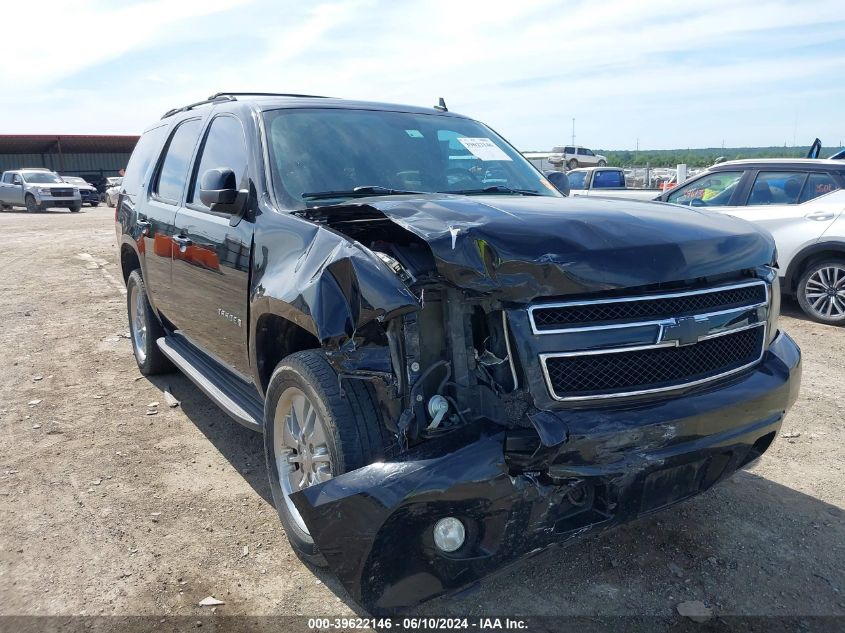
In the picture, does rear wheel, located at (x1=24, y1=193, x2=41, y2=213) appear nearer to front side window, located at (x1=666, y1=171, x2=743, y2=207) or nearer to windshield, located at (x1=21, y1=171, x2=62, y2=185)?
windshield, located at (x1=21, y1=171, x2=62, y2=185)

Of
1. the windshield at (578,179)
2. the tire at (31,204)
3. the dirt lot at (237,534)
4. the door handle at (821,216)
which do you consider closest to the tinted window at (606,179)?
the windshield at (578,179)

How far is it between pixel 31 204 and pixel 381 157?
1266 inches

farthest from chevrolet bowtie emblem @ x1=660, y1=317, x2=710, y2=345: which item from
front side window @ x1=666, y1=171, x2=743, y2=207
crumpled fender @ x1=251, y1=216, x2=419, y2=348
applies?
front side window @ x1=666, y1=171, x2=743, y2=207

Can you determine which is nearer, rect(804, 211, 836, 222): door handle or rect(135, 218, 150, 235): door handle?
rect(135, 218, 150, 235): door handle

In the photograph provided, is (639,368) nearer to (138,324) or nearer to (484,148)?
(484,148)

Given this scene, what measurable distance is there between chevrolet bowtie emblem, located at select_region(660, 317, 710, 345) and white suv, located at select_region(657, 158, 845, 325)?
A: 6027 mm

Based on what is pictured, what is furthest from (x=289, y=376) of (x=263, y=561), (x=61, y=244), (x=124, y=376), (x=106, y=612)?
(x=61, y=244)

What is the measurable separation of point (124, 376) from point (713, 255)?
5.00 m

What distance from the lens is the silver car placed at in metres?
30.4

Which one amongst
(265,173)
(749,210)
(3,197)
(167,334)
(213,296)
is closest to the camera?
(265,173)

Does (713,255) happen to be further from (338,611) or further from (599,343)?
(338,611)

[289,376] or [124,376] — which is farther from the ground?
[289,376]

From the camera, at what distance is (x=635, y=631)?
2.70 metres

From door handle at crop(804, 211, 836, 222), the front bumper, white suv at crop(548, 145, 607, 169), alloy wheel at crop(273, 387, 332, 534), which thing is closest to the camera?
the front bumper
